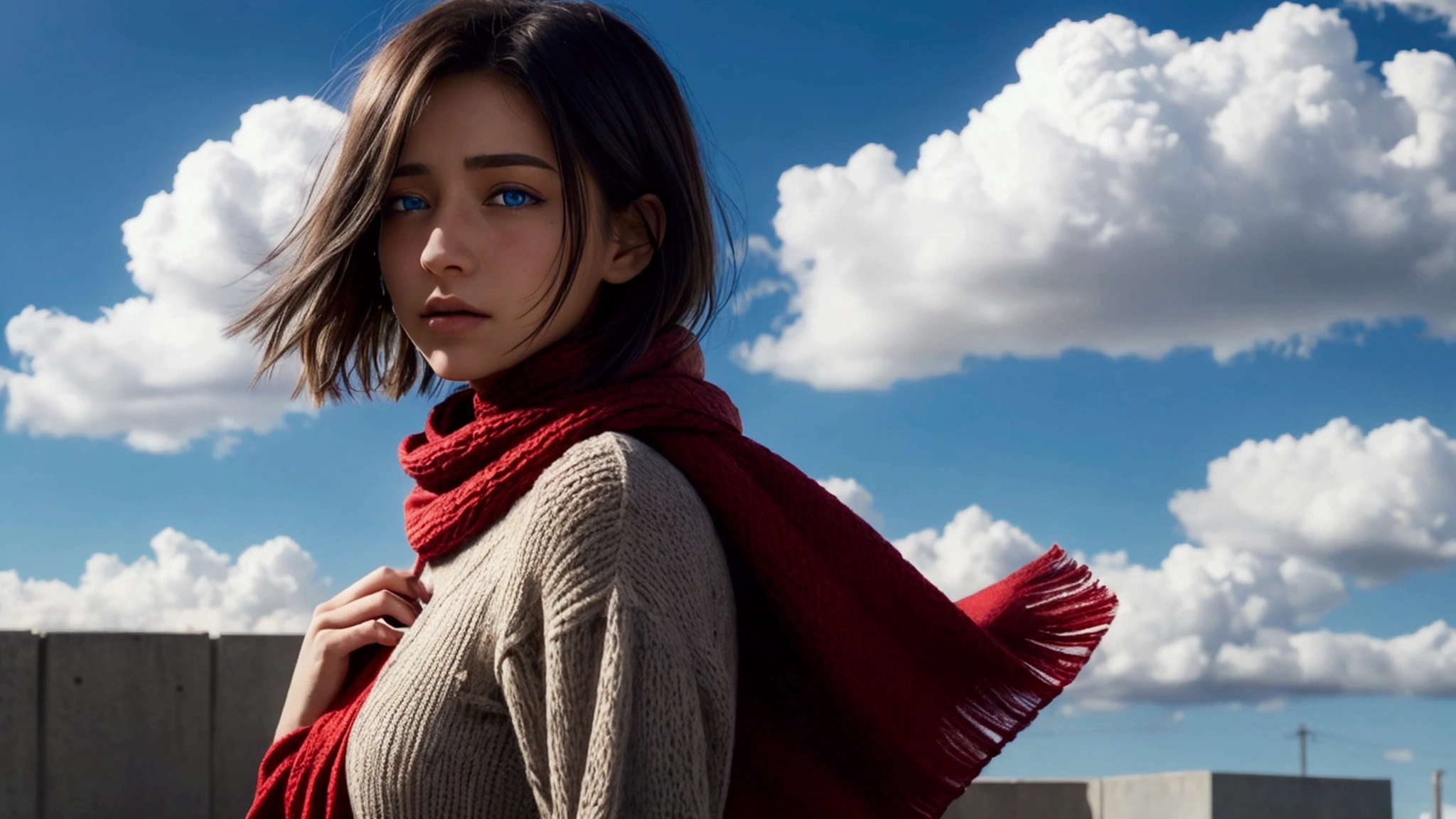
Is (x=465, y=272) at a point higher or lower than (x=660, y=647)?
higher

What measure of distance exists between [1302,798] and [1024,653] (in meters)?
2.50

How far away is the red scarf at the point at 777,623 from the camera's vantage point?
46.2 inches

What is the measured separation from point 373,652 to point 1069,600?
2.76 ft

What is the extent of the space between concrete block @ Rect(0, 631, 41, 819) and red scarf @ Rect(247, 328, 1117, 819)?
5.80ft

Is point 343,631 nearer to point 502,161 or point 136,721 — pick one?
point 502,161

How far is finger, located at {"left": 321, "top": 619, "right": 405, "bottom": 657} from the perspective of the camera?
4.48 feet

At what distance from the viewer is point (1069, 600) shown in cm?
159

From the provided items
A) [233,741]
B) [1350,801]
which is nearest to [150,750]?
[233,741]

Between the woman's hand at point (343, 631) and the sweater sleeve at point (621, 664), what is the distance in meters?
0.36

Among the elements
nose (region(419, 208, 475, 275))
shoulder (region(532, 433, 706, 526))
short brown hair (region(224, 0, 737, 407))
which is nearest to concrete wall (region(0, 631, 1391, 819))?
short brown hair (region(224, 0, 737, 407))

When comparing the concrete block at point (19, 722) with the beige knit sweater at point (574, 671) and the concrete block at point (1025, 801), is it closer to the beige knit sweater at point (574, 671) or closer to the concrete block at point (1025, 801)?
the beige knit sweater at point (574, 671)

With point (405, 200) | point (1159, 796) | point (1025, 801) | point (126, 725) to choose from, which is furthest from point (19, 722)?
point (1159, 796)

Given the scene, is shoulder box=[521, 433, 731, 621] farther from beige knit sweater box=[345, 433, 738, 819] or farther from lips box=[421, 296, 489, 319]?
lips box=[421, 296, 489, 319]

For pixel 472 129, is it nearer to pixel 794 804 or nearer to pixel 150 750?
pixel 794 804
